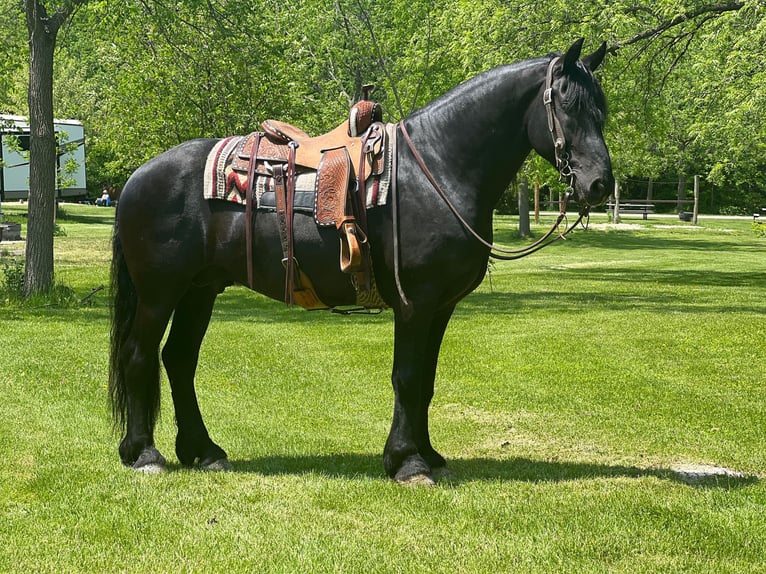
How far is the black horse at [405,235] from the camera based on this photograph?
5.61 m

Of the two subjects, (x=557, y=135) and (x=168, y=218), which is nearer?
(x=557, y=135)

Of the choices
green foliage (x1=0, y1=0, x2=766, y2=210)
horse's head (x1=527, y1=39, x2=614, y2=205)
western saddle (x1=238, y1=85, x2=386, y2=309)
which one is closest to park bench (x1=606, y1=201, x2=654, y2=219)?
green foliage (x1=0, y1=0, x2=766, y2=210)

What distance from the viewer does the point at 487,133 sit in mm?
5801

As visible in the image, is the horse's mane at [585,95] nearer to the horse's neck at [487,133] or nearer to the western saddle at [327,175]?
the horse's neck at [487,133]

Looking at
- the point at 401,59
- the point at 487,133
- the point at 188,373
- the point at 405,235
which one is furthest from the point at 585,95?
the point at 401,59

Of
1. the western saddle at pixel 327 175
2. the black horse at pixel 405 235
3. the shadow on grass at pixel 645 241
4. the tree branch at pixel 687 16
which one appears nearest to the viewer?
the black horse at pixel 405 235

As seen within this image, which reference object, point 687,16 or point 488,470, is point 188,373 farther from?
point 687,16

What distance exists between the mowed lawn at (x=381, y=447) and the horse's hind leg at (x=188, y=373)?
9.2 inches

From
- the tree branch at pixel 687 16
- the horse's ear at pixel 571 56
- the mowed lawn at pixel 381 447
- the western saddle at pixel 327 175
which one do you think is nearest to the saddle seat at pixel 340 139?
the western saddle at pixel 327 175

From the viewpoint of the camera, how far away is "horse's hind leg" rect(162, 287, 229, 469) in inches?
250

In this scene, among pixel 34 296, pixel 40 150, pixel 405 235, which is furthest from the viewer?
pixel 34 296

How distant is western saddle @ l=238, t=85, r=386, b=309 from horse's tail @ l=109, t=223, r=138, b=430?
835 millimetres

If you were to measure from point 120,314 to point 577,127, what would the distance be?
3.09 metres

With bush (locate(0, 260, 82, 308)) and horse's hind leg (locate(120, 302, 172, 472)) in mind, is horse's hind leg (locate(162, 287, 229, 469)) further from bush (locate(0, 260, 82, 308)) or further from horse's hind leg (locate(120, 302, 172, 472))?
bush (locate(0, 260, 82, 308))
